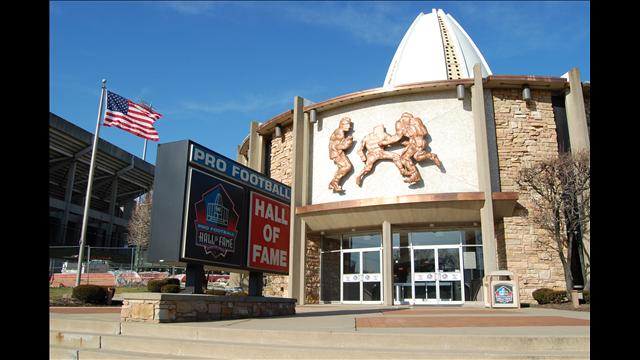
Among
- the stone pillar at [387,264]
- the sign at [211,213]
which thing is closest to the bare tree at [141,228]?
the stone pillar at [387,264]

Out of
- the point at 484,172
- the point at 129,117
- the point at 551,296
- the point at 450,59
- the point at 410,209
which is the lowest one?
the point at 551,296

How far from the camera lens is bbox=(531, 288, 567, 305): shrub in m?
20.2

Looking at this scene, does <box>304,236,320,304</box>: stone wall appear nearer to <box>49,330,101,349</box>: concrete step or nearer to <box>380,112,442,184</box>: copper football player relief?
<box>380,112,442,184</box>: copper football player relief

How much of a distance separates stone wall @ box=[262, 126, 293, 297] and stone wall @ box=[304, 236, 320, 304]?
1.20m

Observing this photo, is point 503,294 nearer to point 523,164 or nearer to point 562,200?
point 562,200

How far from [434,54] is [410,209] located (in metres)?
15.8

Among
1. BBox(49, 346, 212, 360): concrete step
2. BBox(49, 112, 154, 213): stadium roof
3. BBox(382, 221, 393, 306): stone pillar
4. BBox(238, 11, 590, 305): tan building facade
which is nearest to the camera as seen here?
BBox(49, 346, 212, 360): concrete step

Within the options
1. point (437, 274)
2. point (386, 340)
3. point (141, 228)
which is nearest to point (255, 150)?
point (437, 274)

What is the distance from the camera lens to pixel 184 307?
9.88 meters

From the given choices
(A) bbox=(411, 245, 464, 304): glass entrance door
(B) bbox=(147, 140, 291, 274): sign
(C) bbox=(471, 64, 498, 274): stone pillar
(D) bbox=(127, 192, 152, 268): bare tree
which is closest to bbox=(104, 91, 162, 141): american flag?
(B) bbox=(147, 140, 291, 274): sign
